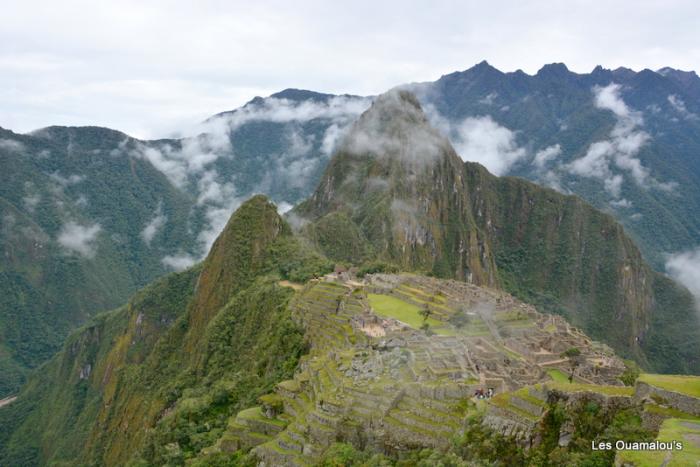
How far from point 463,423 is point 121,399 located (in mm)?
73634

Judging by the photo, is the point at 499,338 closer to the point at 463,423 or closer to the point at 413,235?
the point at 463,423

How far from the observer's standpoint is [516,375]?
2856cm

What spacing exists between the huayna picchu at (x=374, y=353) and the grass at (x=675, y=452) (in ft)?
0.27

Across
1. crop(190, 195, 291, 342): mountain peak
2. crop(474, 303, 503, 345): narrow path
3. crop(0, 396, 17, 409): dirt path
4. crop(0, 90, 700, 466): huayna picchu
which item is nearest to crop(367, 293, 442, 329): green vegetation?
crop(0, 90, 700, 466): huayna picchu

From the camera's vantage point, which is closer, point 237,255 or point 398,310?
point 398,310

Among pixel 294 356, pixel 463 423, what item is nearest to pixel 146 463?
pixel 294 356

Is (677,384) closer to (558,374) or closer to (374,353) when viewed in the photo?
(374,353)

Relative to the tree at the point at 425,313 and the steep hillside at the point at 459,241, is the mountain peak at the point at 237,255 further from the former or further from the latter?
the tree at the point at 425,313

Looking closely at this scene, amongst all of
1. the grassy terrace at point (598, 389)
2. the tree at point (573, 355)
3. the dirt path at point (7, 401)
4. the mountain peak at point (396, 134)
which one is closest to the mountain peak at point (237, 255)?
the tree at point (573, 355)

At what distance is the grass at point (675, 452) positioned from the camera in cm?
1308

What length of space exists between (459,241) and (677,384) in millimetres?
141297

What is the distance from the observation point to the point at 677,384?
18.4 m

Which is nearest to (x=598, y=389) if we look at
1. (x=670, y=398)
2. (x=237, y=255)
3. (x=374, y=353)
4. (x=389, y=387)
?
(x=670, y=398)

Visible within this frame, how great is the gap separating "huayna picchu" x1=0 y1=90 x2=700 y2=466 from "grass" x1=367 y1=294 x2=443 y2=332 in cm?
34
